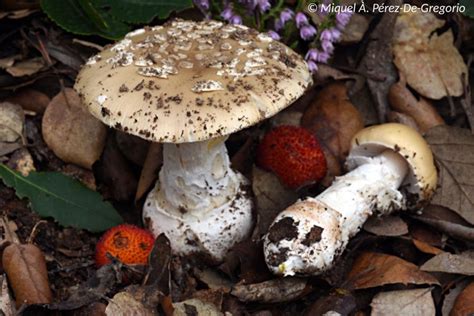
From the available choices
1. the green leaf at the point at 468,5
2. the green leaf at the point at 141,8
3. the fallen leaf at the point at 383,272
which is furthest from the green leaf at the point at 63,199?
the green leaf at the point at 468,5

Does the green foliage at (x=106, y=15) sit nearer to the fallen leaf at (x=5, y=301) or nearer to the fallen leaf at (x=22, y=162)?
the fallen leaf at (x=22, y=162)

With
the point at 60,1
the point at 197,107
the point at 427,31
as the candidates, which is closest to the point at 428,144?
the point at 427,31

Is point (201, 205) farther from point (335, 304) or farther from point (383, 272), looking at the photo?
point (383, 272)

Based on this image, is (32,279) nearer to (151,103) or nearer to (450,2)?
(151,103)

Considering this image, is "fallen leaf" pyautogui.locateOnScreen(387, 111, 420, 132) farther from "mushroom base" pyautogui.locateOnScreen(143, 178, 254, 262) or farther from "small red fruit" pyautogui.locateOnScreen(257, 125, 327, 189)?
"mushroom base" pyautogui.locateOnScreen(143, 178, 254, 262)

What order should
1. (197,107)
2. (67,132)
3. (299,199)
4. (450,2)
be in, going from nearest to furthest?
(197,107), (299,199), (67,132), (450,2)

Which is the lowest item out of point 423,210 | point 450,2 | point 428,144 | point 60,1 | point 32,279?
point 32,279

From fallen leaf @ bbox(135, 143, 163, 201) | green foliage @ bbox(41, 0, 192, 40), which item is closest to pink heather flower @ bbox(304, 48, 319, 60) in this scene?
green foliage @ bbox(41, 0, 192, 40)
